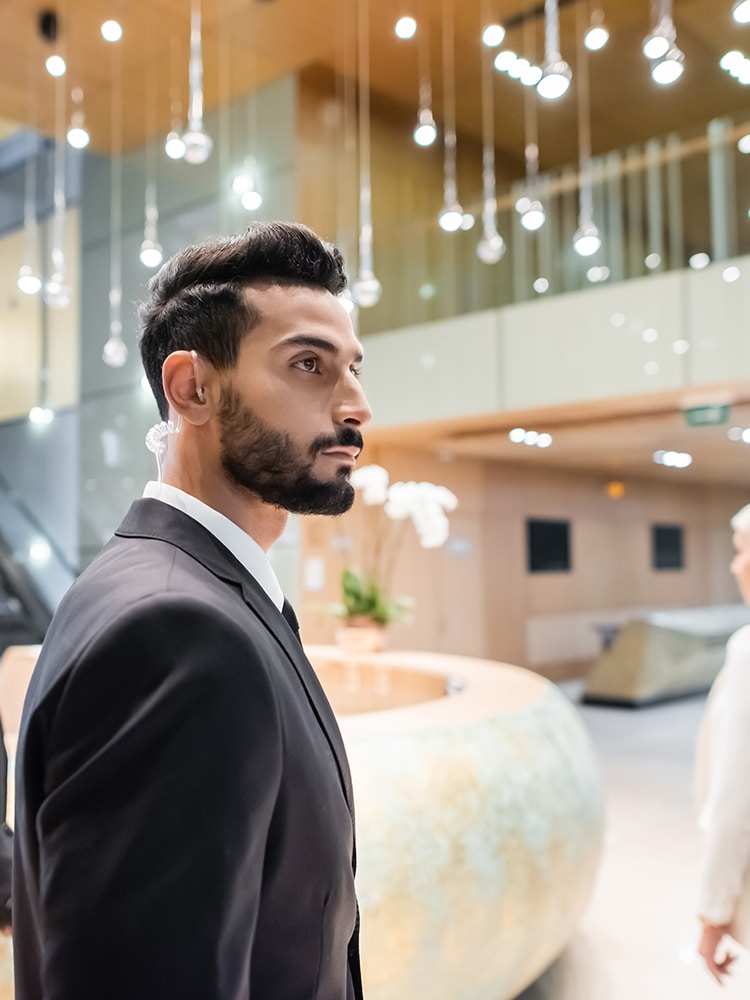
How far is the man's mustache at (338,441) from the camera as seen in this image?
886 millimetres

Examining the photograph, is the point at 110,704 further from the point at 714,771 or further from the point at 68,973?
the point at 714,771

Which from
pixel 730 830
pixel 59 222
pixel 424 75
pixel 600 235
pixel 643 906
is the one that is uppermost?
pixel 424 75

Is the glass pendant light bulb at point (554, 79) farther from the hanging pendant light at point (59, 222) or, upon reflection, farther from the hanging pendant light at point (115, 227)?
the hanging pendant light at point (115, 227)

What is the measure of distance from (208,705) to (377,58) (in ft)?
25.3

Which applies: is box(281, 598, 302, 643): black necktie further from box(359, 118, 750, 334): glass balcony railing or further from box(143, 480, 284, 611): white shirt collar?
box(359, 118, 750, 334): glass balcony railing

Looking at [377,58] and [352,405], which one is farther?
[377,58]

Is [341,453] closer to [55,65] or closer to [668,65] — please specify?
[668,65]

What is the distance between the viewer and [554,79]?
103 inches

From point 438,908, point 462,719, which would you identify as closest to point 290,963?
point 438,908

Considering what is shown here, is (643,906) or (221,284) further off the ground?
(221,284)

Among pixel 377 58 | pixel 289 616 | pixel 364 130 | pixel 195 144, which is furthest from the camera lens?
pixel 364 130

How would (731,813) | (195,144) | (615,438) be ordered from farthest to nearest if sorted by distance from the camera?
1. (615,438)
2. (195,144)
3. (731,813)

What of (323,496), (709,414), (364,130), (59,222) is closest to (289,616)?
(323,496)

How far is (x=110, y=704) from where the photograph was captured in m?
0.65
